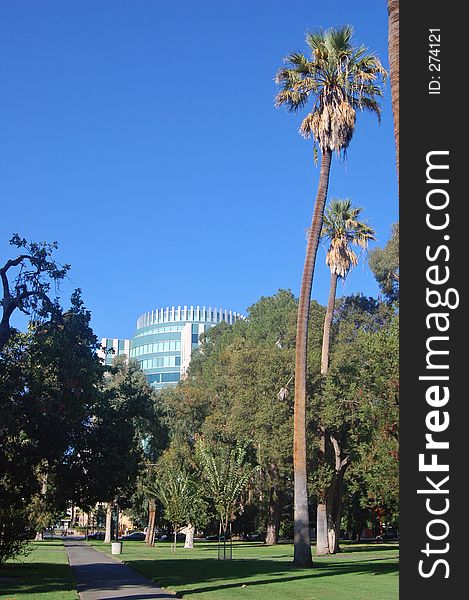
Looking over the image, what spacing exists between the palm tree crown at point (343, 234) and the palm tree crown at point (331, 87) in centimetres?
1531

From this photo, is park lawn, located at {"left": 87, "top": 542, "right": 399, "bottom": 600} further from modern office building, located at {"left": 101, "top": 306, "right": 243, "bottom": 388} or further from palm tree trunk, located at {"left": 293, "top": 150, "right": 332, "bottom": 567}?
modern office building, located at {"left": 101, "top": 306, "right": 243, "bottom": 388}

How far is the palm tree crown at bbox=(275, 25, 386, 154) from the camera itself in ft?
93.4

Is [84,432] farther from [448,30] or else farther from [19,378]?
[448,30]

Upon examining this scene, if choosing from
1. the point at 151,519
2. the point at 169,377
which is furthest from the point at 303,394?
the point at 169,377

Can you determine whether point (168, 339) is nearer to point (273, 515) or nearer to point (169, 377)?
point (169, 377)

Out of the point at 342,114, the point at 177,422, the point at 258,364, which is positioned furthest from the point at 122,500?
the point at 177,422

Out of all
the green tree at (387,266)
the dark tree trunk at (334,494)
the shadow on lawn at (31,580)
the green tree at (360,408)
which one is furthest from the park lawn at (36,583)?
the green tree at (387,266)

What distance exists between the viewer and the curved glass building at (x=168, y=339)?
552 ft

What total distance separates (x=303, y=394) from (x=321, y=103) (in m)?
11.1

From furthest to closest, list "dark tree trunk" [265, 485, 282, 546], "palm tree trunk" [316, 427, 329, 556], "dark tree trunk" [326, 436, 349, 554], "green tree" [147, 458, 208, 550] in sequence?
1. "dark tree trunk" [265, 485, 282, 546]
2. "dark tree trunk" [326, 436, 349, 554]
3. "green tree" [147, 458, 208, 550]
4. "palm tree trunk" [316, 427, 329, 556]

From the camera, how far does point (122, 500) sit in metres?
30.3

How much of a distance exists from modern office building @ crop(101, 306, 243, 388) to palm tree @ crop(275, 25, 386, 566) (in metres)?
134

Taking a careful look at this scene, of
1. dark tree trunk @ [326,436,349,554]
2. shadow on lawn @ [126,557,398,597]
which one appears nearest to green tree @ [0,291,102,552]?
shadow on lawn @ [126,557,398,597]

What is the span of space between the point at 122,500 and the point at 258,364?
22.7 m
